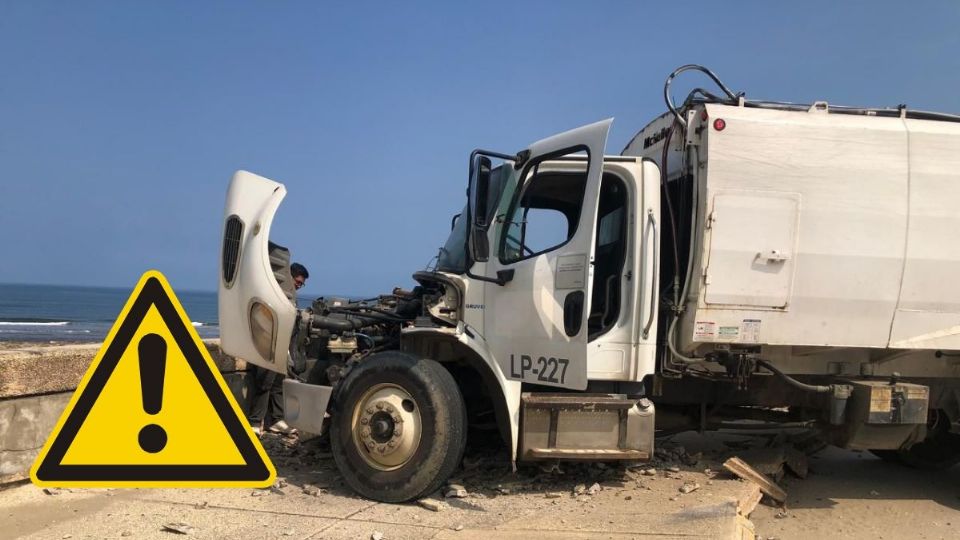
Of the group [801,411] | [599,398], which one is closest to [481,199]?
[599,398]

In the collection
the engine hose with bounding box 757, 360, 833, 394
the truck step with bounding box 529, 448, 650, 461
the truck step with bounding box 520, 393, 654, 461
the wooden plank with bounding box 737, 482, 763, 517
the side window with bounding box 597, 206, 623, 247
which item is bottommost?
the wooden plank with bounding box 737, 482, 763, 517

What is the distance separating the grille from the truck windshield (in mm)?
1757

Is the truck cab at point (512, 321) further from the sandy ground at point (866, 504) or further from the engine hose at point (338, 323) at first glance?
the sandy ground at point (866, 504)

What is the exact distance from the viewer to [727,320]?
4.94 meters

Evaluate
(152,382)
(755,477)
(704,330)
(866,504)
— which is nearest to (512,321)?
(704,330)

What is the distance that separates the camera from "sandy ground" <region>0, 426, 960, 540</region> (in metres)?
4.35

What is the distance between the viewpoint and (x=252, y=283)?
5.41m

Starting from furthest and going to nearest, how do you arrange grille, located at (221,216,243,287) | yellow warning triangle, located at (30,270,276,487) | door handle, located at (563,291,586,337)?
grille, located at (221,216,243,287), door handle, located at (563,291,586,337), yellow warning triangle, located at (30,270,276,487)

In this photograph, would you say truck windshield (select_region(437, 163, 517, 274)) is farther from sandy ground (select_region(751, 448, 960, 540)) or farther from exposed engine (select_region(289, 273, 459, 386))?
sandy ground (select_region(751, 448, 960, 540))

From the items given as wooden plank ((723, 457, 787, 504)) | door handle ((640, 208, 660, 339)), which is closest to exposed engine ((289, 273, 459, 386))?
door handle ((640, 208, 660, 339))

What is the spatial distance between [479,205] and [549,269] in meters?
0.74

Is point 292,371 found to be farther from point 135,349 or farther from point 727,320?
point 727,320

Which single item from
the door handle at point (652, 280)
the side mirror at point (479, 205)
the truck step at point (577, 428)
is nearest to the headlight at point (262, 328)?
the side mirror at point (479, 205)

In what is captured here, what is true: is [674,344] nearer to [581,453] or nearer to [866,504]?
[581,453]
